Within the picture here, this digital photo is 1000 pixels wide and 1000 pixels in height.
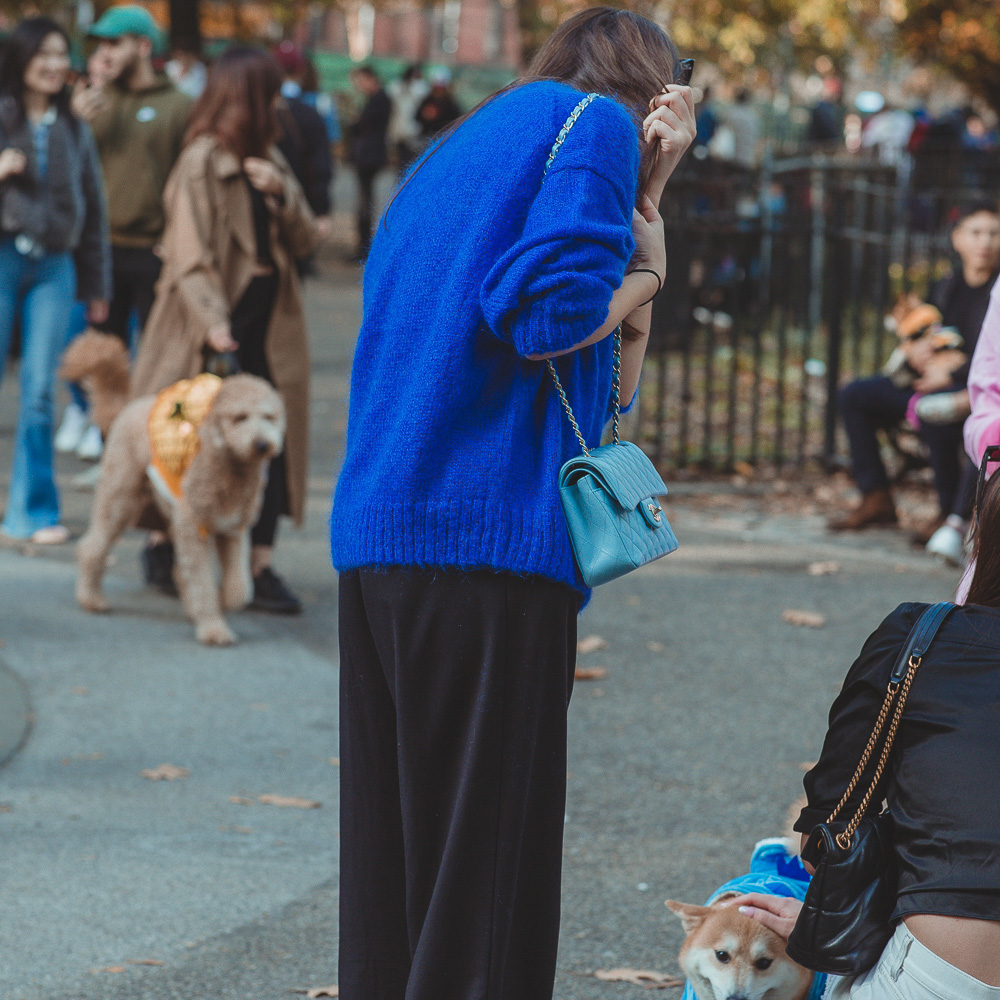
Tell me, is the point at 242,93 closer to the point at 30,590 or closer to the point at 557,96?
the point at 30,590

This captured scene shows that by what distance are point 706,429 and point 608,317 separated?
6650mm

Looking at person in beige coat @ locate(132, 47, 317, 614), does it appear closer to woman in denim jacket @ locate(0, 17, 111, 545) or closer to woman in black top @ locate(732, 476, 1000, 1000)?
woman in denim jacket @ locate(0, 17, 111, 545)

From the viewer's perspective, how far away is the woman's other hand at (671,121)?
89.4 inches

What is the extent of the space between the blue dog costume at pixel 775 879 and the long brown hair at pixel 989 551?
613mm

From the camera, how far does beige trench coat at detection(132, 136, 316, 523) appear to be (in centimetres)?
559

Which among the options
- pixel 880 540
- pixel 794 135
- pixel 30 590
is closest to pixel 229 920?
pixel 30 590

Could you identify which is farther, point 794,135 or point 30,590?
point 794,135

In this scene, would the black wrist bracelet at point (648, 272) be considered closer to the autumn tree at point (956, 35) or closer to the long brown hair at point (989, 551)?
the long brown hair at point (989, 551)

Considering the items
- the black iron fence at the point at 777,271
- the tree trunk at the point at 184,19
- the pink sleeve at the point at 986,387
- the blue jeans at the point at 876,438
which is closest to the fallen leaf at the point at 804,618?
the blue jeans at the point at 876,438

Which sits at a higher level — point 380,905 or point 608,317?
point 608,317

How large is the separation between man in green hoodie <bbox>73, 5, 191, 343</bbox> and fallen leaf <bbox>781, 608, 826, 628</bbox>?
12.7ft

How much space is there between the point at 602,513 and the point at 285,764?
8.16ft

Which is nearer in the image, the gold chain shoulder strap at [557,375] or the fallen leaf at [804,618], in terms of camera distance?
the gold chain shoulder strap at [557,375]

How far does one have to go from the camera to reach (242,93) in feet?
18.2
